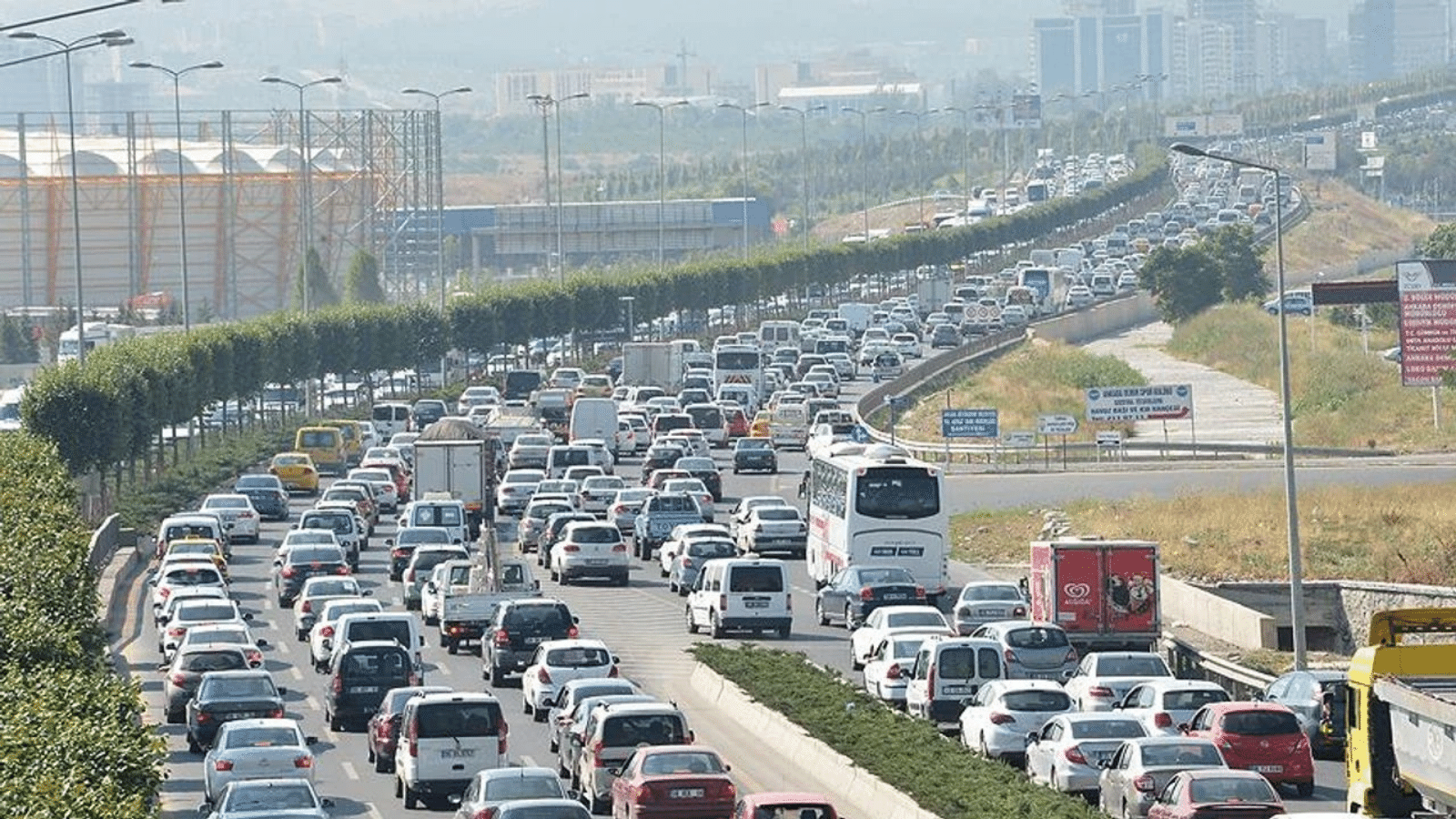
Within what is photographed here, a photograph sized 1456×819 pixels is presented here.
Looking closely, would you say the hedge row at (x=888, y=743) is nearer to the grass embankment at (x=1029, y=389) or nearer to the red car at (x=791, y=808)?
the red car at (x=791, y=808)

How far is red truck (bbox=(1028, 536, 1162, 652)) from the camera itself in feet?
164

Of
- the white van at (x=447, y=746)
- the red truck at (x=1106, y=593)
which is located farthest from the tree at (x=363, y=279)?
the white van at (x=447, y=746)

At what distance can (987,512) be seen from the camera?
75.2 metres

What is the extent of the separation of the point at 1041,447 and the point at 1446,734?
221 feet

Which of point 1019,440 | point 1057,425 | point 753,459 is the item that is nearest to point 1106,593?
point 1057,425

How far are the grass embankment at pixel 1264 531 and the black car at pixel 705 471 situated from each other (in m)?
7.50

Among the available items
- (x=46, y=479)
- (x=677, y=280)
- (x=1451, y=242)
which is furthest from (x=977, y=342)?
(x=46, y=479)

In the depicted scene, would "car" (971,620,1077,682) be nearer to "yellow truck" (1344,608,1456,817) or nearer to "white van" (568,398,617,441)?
"yellow truck" (1344,608,1456,817)

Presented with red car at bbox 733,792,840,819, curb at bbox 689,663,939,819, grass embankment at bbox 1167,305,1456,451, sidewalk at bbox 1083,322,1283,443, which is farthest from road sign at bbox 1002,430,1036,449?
red car at bbox 733,792,840,819

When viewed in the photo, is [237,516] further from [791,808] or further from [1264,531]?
[791,808]

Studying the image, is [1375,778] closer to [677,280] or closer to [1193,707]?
[1193,707]

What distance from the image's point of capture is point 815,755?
3981cm

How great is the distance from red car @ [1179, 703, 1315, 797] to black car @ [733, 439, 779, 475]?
5244cm

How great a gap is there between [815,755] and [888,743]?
1676 mm
